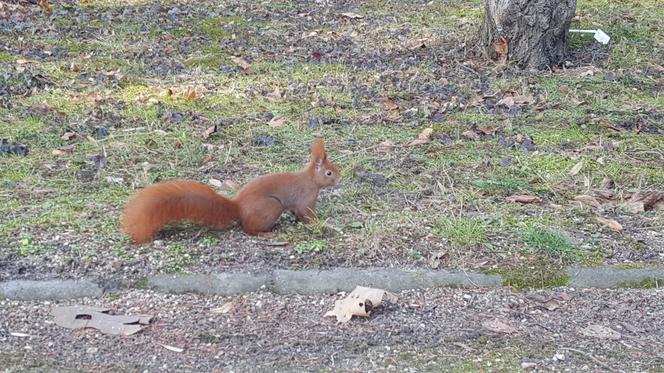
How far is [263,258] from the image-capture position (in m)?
3.67

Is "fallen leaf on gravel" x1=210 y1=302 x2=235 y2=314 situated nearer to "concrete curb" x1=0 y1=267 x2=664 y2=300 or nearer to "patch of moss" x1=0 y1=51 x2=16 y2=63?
"concrete curb" x1=0 y1=267 x2=664 y2=300

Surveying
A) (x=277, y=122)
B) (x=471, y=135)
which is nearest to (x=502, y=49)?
(x=471, y=135)

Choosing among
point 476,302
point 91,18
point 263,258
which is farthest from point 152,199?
point 91,18

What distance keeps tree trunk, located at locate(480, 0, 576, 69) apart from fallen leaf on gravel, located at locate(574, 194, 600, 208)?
2.88 meters

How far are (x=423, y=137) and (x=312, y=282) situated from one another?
207cm

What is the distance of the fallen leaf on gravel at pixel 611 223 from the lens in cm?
412

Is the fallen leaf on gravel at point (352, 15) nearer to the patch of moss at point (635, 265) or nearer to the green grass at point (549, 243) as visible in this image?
the green grass at point (549, 243)

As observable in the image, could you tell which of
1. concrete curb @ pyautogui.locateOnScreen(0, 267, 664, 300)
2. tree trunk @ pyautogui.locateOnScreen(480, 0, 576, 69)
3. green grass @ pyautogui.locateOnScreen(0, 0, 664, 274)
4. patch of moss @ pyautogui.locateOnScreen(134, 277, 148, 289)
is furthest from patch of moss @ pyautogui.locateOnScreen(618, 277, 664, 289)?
tree trunk @ pyautogui.locateOnScreen(480, 0, 576, 69)

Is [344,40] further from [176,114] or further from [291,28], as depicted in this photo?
[176,114]

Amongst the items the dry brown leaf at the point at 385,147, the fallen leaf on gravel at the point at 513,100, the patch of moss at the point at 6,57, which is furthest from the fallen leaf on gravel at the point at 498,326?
the patch of moss at the point at 6,57

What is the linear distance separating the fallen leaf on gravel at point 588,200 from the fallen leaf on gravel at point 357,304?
1.47 m

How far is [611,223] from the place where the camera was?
13.6ft

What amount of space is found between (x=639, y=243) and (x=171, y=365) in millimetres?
2139

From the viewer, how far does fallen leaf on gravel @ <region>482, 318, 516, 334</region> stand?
3.29 metres
